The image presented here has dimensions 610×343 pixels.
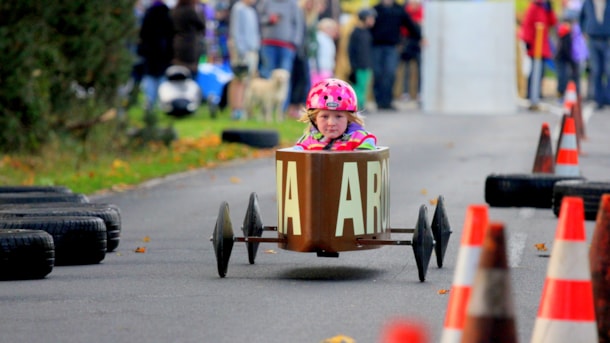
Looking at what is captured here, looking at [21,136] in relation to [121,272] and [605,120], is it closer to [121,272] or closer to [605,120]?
[121,272]

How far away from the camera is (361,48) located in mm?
31125

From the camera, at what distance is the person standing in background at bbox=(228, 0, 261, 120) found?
2853cm

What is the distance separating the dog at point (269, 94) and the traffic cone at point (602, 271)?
2082cm

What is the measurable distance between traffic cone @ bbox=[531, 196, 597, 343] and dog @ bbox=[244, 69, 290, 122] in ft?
69.5

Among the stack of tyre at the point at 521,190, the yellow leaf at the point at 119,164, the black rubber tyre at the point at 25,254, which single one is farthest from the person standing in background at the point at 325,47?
the black rubber tyre at the point at 25,254

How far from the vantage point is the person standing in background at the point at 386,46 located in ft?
104

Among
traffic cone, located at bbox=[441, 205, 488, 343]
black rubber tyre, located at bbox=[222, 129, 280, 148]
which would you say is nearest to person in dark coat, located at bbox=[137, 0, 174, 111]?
black rubber tyre, located at bbox=[222, 129, 280, 148]

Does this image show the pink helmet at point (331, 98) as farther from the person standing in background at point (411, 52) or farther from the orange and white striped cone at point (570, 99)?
the person standing in background at point (411, 52)

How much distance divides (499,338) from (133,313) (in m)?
3.24

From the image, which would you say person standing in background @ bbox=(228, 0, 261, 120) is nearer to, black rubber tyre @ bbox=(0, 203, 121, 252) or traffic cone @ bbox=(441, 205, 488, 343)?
black rubber tyre @ bbox=(0, 203, 121, 252)

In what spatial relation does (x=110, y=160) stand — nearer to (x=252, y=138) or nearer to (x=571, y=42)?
(x=252, y=138)

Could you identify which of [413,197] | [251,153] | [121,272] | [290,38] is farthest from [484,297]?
[290,38]

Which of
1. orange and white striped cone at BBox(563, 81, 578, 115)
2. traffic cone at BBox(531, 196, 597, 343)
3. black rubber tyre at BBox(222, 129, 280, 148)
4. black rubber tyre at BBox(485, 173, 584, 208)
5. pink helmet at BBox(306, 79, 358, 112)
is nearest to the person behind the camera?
traffic cone at BBox(531, 196, 597, 343)

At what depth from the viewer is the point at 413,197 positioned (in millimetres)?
15023
